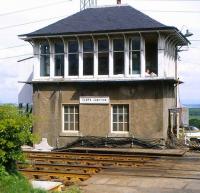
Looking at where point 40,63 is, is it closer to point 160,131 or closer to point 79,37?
point 79,37

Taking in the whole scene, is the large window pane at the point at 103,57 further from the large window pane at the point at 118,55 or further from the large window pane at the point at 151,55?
the large window pane at the point at 151,55

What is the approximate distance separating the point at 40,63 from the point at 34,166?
905cm

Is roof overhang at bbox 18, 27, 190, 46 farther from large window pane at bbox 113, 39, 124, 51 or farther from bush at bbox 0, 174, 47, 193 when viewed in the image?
bush at bbox 0, 174, 47, 193

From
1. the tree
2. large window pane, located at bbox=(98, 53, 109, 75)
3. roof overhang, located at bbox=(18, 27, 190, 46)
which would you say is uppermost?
roof overhang, located at bbox=(18, 27, 190, 46)

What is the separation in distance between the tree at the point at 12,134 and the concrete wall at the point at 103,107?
1024 cm

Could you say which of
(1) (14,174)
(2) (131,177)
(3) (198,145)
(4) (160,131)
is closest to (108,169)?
(2) (131,177)

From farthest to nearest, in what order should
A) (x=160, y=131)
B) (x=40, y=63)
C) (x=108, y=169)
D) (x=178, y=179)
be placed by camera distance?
(x=40, y=63) < (x=160, y=131) < (x=108, y=169) < (x=178, y=179)

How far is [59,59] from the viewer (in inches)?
981

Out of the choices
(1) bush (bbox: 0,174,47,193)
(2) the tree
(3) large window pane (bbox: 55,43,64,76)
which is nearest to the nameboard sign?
(3) large window pane (bbox: 55,43,64,76)

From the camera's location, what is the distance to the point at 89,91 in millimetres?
24125

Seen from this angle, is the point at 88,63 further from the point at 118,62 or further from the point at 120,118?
the point at 120,118

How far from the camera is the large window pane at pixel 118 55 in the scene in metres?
23.7

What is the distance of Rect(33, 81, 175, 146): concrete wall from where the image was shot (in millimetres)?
23094

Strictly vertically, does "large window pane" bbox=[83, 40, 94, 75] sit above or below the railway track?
above
